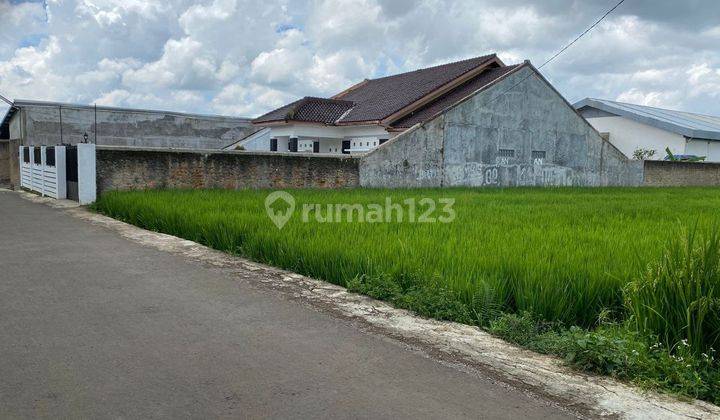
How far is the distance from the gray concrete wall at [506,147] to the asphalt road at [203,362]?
1340cm

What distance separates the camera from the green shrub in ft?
11.8

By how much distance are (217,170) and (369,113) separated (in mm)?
9555

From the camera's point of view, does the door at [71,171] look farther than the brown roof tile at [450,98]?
No

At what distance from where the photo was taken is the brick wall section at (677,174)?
95.7ft

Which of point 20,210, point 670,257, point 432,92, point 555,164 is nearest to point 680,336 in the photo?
point 670,257

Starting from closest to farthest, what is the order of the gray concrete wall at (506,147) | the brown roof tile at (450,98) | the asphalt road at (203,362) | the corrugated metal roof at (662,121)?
the asphalt road at (203,362) → the gray concrete wall at (506,147) → the brown roof tile at (450,98) → the corrugated metal roof at (662,121)

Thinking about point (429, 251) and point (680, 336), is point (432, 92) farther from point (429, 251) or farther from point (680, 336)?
point (680, 336)

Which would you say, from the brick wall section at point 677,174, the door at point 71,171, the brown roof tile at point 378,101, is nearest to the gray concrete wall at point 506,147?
the brick wall section at point 677,174

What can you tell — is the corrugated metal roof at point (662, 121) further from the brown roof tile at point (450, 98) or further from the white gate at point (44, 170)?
the white gate at point (44, 170)

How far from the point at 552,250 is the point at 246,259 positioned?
3.60m

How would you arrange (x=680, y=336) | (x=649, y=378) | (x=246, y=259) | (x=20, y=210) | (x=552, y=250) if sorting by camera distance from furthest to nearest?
(x=20, y=210), (x=246, y=259), (x=552, y=250), (x=680, y=336), (x=649, y=378)

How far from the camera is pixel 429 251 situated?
5.97 m

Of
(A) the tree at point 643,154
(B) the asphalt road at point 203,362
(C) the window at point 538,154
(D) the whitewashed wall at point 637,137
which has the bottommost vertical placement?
(B) the asphalt road at point 203,362

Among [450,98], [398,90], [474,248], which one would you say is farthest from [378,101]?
[474,248]
